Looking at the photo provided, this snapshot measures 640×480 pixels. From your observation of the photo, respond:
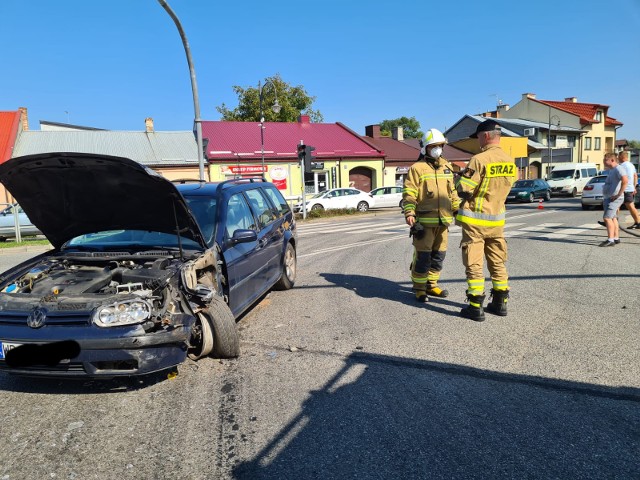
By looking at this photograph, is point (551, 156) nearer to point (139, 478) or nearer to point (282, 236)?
point (282, 236)

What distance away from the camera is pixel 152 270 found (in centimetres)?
378

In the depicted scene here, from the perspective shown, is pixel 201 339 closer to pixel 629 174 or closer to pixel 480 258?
pixel 480 258

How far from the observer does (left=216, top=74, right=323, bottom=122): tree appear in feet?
136

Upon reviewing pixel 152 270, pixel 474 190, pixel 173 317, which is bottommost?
pixel 173 317

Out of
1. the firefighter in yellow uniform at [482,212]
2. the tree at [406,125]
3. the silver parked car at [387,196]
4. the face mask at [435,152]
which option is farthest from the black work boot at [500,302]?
the tree at [406,125]

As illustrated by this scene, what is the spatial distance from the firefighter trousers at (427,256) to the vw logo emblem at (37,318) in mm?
3981

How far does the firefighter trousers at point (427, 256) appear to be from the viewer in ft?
18.4

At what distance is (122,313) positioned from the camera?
3258 mm

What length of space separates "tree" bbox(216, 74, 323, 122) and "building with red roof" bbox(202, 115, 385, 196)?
8.02 meters

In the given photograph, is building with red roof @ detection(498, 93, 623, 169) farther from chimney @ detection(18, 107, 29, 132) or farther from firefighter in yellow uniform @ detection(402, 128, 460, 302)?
firefighter in yellow uniform @ detection(402, 128, 460, 302)

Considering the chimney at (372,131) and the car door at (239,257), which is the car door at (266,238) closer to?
the car door at (239,257)

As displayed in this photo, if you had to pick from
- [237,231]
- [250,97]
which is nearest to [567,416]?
[237,231]

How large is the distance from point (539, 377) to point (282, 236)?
3853 mm

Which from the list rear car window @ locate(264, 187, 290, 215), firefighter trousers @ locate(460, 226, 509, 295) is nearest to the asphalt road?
firefighter trousers @ locate(460, 226, 509, 295)
